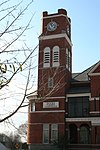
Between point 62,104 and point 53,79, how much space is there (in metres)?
3.57

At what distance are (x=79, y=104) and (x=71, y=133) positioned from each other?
12.4 feet

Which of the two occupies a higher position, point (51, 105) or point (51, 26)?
point (51, 26)

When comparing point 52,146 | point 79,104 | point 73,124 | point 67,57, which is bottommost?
point 52,146

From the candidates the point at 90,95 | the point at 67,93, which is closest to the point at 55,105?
the point at 67,93

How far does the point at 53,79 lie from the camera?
36.6 meters

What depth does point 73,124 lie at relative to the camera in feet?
124


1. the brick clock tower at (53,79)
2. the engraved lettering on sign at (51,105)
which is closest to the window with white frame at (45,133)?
the brick clock tower at (53,79)

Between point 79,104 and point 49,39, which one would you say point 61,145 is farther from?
point 49,39

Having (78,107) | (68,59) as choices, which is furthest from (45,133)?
(68,59)

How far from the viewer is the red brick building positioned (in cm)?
3678

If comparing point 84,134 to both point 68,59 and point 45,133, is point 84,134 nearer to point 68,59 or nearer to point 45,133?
point 45,133

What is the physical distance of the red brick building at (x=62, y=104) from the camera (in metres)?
36.8

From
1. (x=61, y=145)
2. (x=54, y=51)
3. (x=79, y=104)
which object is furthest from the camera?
(x=54, y=51)

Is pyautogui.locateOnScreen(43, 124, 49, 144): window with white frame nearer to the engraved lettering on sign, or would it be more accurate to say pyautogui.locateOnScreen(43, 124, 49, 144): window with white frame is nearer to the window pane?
the engraved lettering on sign
